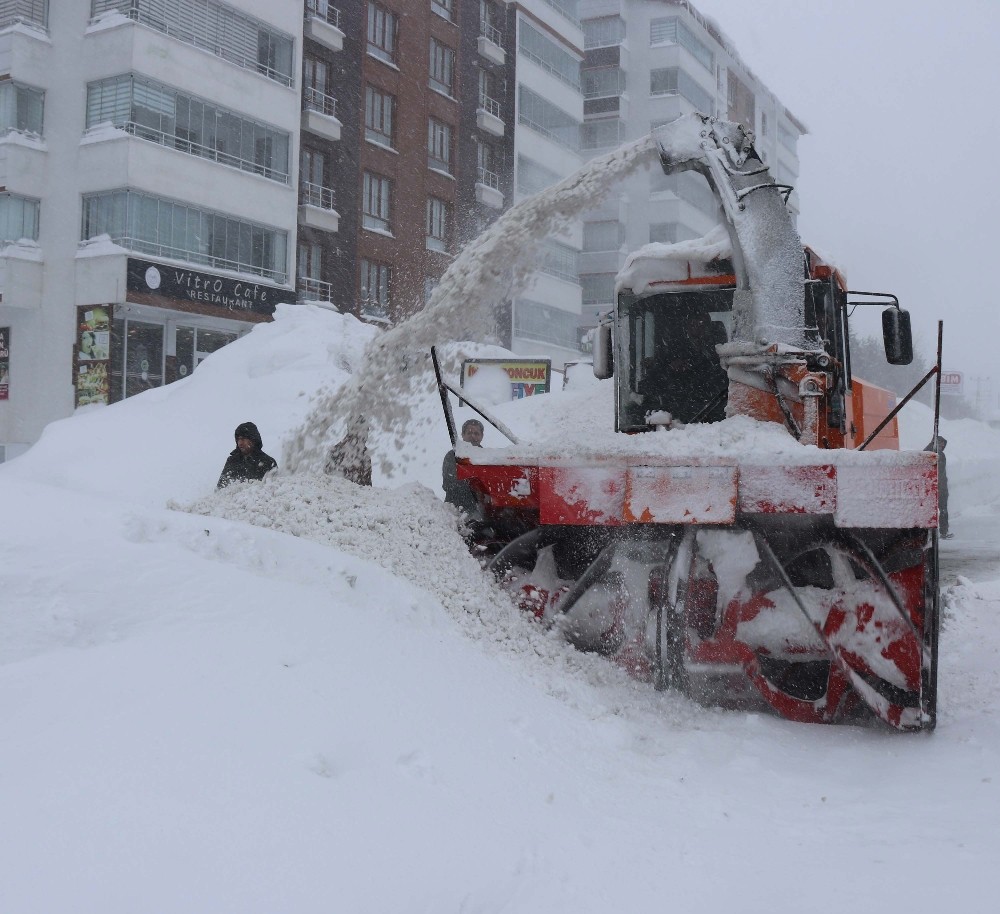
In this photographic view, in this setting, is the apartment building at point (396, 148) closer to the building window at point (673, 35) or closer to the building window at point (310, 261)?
the building window at point (310, 261)

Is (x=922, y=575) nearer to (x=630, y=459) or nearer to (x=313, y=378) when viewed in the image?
(x=630, y=459)

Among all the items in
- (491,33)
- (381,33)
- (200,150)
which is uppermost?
(491,33)

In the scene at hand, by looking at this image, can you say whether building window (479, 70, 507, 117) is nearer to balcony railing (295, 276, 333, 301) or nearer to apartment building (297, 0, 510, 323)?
apartment building (297, 0, 510, 323)

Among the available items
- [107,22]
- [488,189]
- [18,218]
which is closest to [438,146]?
[488,189]

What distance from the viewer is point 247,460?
7.38m

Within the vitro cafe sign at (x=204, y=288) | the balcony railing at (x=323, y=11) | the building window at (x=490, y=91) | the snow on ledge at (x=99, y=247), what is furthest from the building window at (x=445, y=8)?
the snow on ledge at (x=99, y=247)

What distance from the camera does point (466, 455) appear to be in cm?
495

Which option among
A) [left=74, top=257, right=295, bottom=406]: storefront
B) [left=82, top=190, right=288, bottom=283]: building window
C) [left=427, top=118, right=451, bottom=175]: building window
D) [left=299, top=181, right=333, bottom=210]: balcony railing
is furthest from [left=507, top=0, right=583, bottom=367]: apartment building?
[left=74, top=257, right=295, bottom=406]: storefront

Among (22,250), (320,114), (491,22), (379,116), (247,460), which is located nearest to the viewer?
(247,460)

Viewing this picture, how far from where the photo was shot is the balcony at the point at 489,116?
1351 inches

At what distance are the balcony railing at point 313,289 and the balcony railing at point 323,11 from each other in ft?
23.0

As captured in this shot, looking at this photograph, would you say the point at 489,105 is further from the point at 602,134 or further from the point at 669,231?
the point at 669,231

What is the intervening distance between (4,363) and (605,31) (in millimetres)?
30664

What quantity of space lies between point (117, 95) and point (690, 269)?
765 inches
